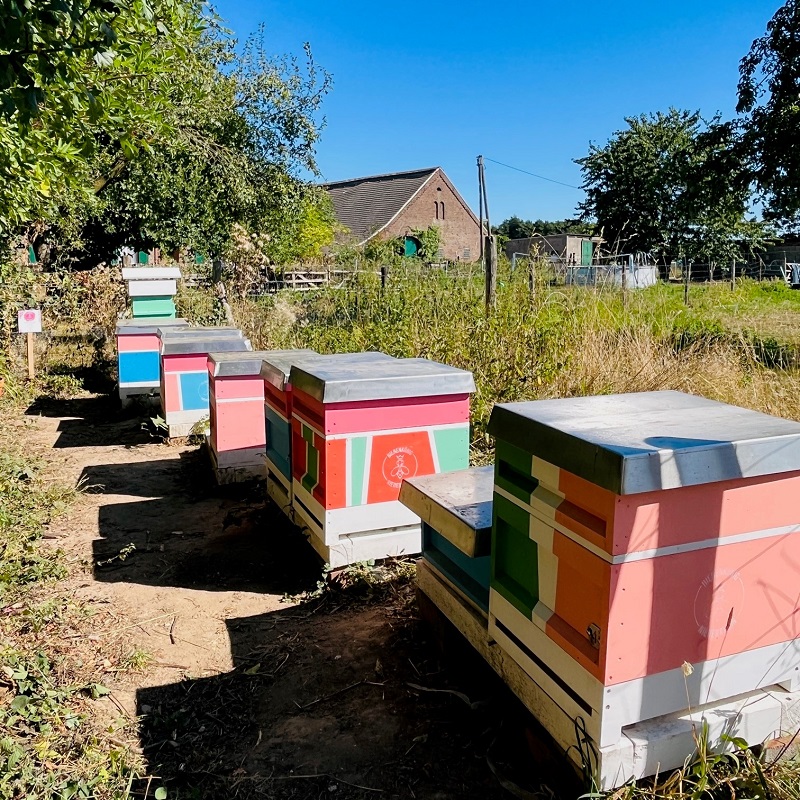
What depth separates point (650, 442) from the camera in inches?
69.6

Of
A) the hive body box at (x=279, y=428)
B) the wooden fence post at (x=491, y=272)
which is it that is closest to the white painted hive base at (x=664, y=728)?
the hive body box at (x=279, y=428)

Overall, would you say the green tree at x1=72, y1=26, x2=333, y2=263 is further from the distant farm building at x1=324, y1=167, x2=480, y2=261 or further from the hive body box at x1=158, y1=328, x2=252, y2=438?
the distant farm building at x1=324, y1=167, x2=480, y2=261

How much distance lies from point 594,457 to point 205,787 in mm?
1599

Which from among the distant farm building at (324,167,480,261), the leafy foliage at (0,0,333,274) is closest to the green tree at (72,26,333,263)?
the leafy foliage at (0,0,333,274)

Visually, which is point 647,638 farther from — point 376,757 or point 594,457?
point 376,757

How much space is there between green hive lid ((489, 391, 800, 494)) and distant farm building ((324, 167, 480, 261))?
3256 centimetres

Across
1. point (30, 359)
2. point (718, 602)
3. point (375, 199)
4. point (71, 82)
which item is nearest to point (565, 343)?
point (71, 82)

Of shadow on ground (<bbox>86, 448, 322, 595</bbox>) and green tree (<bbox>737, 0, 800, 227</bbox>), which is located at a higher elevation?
green tree (<bbox>737, 0, 800, 227</bbox>)

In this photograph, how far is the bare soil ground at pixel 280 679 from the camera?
2240 mm

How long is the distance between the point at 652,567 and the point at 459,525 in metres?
0.80

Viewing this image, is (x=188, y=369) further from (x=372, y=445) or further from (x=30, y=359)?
(x=30, y=359)

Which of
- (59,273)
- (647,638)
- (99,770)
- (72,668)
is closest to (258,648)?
(72,668)

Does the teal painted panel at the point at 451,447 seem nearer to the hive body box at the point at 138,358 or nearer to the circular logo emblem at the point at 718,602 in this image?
the circular logo emblem at the point at 718,602

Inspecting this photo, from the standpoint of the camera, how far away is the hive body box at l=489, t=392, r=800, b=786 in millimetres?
1714
